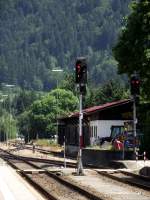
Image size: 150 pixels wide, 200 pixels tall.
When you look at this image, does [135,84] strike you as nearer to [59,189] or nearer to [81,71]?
[81,71]

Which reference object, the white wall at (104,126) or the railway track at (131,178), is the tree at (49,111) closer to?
the white wall at (104,126)

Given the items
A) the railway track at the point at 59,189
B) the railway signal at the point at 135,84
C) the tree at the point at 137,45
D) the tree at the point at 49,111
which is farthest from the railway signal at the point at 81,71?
the tree at the point at 49,111

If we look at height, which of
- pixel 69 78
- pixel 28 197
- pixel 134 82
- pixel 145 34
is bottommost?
pixel 28 197

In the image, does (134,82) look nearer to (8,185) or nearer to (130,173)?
(130,173)

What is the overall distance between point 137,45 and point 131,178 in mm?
13396

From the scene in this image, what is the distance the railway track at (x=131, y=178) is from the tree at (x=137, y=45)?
8.41 m

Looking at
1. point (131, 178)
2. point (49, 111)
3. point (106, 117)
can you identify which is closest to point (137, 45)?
point (131, 178)

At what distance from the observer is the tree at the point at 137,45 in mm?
41156

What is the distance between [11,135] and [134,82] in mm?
161584

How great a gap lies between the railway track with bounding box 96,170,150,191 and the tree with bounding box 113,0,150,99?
27.6 feet

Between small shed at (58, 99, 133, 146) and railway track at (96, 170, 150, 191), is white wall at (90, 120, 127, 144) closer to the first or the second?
small shed at (58, 99, 133, 146)

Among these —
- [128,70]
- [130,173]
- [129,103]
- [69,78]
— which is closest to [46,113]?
[69,78]

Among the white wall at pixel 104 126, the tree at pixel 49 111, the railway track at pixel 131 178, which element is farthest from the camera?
the tree at pixel 49 111

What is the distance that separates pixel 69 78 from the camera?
184 meters
